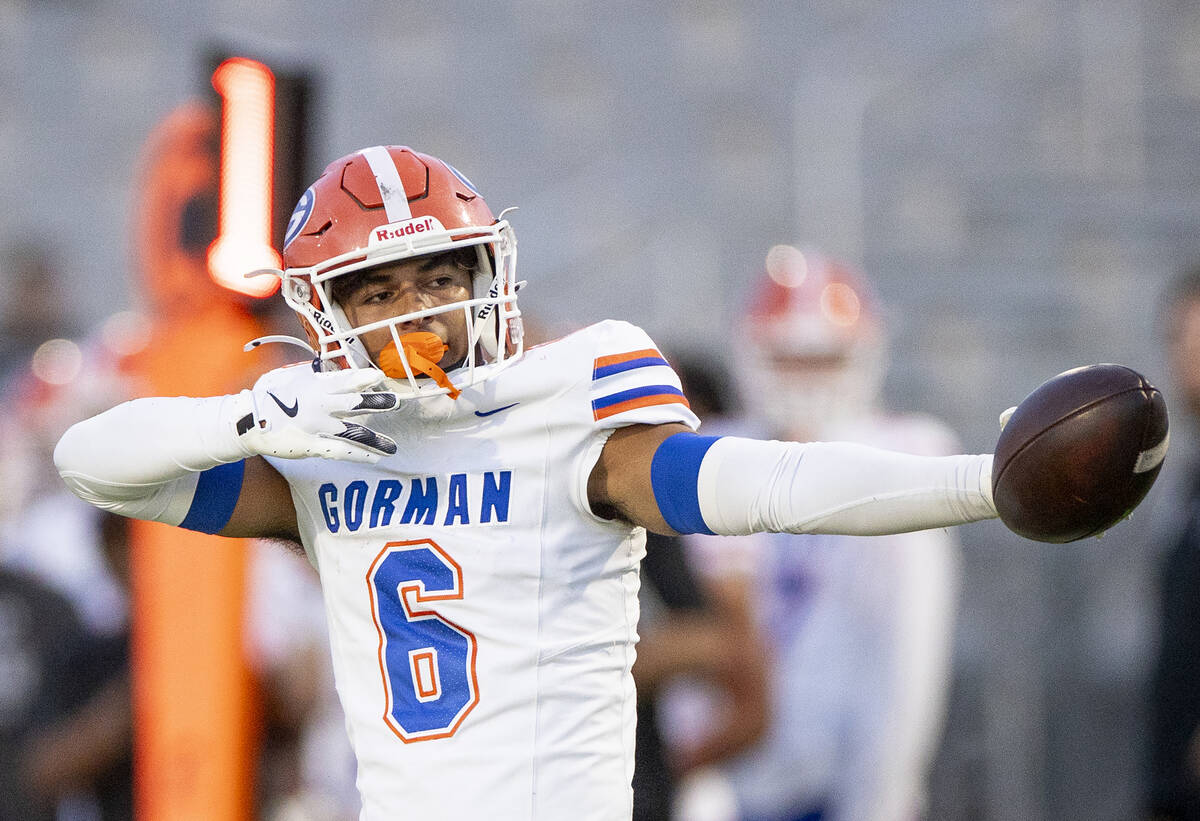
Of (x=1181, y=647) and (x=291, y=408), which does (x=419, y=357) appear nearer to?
(x=291, y=408)

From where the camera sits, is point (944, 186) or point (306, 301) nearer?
point (306, 301)

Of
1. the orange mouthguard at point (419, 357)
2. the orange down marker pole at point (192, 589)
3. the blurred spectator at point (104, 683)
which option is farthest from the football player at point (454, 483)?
the blurred spectator at point (104, 683)

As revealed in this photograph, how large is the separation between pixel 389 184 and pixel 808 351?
2.98 metres

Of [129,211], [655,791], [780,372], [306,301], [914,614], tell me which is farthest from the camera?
[129,211]

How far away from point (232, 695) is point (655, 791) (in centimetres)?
93

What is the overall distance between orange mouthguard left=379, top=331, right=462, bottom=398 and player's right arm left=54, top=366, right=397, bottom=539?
0.05 meters

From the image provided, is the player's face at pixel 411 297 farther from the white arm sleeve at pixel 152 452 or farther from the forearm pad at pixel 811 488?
the forearm pad at pixel 811 488

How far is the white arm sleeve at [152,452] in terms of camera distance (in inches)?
78.4

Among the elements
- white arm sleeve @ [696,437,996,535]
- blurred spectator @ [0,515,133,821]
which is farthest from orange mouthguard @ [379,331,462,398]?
blurred spectator @ [0,515,133,821]

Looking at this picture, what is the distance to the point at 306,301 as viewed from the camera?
214 centimetres

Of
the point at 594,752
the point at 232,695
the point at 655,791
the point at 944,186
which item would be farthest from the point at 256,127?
the point at 944,186

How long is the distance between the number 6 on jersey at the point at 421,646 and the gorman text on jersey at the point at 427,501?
4 centimetres

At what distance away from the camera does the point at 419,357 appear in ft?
6.45

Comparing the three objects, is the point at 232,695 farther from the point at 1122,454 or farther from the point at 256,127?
the point at 1122,454
